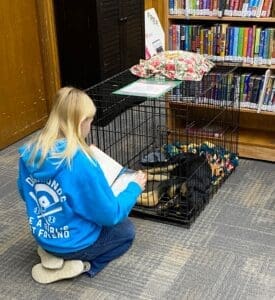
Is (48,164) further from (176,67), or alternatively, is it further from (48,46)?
(48,46)

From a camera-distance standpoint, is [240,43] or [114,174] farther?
[240,43]

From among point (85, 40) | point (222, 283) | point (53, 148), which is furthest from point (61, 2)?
point (222, 283)

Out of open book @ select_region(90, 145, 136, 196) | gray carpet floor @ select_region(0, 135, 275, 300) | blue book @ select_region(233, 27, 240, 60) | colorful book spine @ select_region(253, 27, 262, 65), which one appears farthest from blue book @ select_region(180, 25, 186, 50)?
open book @ select_region(90, 145, 136, 196)

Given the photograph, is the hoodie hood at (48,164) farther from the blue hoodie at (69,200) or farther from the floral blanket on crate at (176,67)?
the floral blanket on crate at (176,67)

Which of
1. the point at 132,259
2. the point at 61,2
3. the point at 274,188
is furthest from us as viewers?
the point at 61,2

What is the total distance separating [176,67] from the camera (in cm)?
265

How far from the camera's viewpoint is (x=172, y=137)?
3.27 m

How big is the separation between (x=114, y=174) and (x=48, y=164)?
0.36 m

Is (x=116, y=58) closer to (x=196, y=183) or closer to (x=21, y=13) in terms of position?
(x=21, y=13)

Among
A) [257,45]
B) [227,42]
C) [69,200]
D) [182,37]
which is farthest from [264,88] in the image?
[69,200]

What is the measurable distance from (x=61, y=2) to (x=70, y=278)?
2.24 metres

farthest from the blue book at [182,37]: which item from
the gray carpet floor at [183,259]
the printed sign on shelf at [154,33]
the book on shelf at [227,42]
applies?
the gray carpet floor at [183,259]

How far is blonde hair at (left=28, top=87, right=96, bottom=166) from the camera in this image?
1827mm

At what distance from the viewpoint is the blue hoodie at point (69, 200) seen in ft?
6.04
